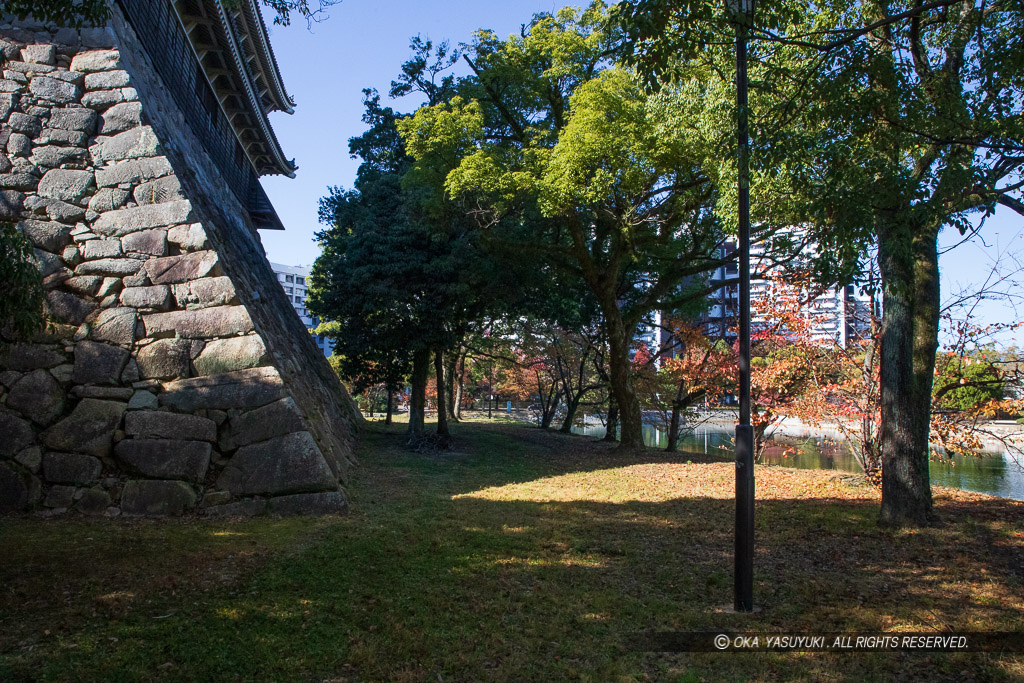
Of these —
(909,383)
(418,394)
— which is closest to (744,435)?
(909,383)

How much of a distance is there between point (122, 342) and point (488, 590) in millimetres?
5794

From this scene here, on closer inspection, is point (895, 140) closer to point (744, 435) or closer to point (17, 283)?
point (744, 435)

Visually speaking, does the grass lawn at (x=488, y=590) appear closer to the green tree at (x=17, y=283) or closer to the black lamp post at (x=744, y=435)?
the black lamp post at (x=744, y=435)

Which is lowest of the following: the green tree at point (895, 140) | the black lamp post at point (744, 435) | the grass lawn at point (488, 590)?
the grass lawn at point (488, 590)

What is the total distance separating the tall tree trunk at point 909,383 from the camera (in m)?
7.46

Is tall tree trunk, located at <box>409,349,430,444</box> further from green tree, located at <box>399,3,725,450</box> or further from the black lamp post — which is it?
the black lamp post

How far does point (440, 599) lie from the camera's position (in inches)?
210

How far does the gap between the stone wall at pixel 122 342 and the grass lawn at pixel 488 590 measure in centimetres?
63

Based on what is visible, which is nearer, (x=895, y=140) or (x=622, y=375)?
(x=895, y=140)

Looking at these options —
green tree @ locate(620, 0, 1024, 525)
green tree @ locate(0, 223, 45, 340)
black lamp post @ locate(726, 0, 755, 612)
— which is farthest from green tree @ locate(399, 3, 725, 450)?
green tree @ locate(0, 223, 45, 340)

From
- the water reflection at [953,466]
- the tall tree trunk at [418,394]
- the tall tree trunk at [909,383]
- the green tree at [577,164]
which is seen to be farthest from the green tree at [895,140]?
the tall tree trunk at [418,394]

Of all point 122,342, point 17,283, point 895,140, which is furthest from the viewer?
point 122,342

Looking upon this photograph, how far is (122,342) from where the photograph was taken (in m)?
8.16

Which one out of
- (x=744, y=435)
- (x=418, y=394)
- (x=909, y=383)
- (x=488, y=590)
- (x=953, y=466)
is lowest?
(x=488, y=590)
